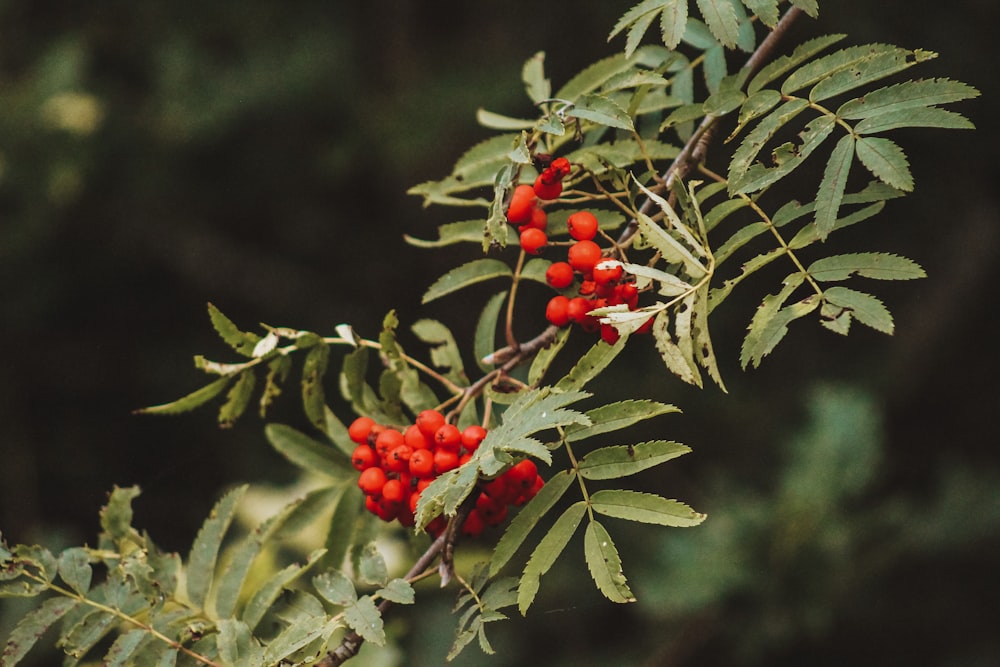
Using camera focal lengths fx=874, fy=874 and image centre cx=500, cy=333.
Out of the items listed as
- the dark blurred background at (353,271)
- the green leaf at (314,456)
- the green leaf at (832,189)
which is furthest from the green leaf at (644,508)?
the dark blurred background at (353,271)

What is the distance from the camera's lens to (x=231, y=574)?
1.34 metres

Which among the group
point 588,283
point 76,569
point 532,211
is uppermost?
point 532,211

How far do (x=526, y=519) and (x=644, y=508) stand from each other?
0.49 feet

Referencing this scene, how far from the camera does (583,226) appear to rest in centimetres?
117

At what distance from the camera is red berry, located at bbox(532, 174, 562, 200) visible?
45.6 inches

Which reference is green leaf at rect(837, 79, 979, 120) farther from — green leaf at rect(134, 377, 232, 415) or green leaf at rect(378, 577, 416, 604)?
green leaf at rect(134, 377, 232, 415)

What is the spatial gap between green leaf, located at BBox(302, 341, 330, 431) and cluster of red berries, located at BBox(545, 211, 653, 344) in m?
0.36

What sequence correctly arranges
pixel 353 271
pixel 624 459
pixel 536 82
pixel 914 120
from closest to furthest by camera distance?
pixel 914 120
pixel 624 459
pixel 536 82
pixel 353 271

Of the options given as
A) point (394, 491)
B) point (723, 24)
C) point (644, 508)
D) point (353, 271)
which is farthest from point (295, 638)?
point (353, 271)

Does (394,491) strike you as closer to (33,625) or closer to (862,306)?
(33,625)

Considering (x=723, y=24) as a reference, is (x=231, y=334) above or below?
below

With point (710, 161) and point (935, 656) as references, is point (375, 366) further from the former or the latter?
point (935, 656)

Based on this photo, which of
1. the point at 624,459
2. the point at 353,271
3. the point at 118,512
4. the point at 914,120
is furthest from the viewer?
the point at 353,271

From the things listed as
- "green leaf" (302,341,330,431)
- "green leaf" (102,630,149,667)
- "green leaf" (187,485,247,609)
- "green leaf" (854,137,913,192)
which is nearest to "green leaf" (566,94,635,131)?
"green leaf" (854,137,913,192)
